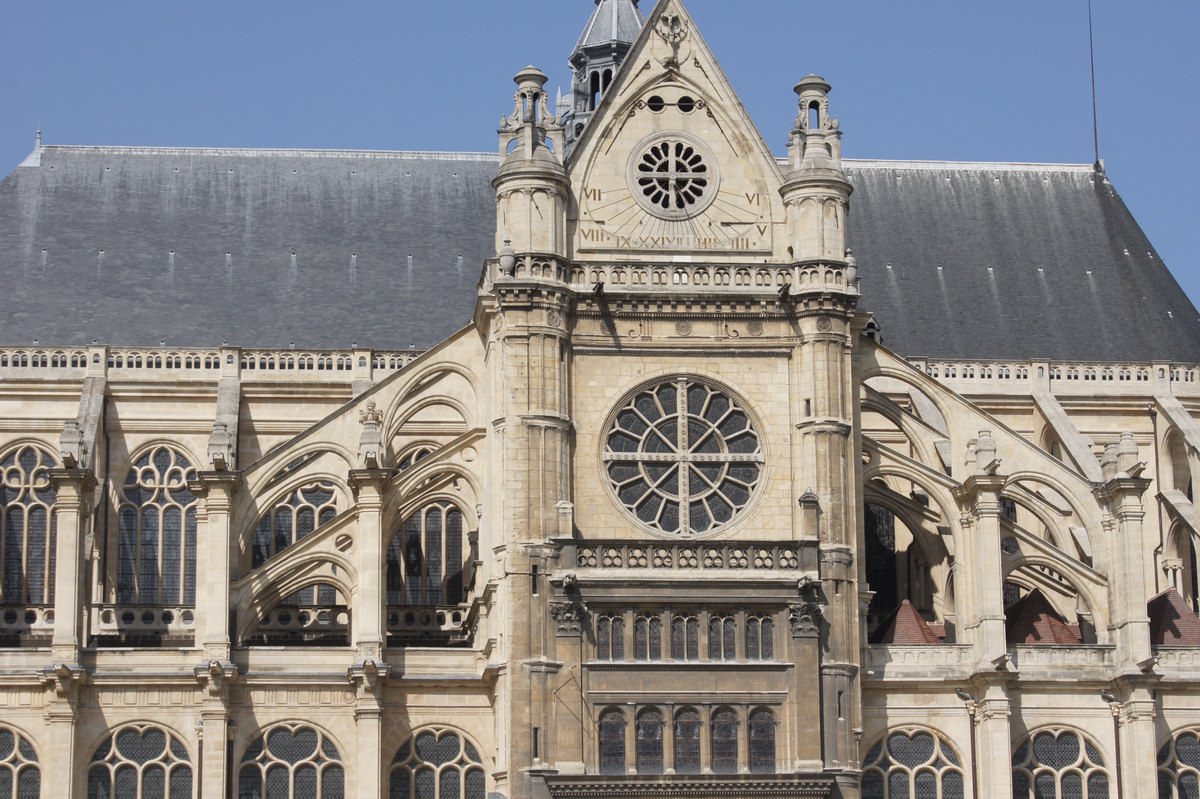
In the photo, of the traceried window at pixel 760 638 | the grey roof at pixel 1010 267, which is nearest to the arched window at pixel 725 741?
the traceried window at pixel 760 638

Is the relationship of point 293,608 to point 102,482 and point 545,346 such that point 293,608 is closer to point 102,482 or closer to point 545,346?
point 102,482

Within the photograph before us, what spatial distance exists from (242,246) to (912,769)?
2224 cm

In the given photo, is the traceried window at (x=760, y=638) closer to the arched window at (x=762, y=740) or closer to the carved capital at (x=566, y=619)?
the arched window at (x=762, y=740)

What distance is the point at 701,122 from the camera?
51.1 m

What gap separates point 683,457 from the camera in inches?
1925

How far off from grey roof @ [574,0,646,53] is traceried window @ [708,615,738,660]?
76.5 ft

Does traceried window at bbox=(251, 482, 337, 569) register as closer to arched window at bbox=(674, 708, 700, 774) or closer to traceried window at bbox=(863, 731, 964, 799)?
arched window at bbox=(674, 708, 700, 774)

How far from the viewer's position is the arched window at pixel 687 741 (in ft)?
153

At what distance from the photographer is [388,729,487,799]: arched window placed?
4806 centimetres

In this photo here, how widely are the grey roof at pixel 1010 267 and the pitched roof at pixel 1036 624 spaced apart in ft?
29.6

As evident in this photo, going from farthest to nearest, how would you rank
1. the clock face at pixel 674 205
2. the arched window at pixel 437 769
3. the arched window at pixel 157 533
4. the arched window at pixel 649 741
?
1. the arched window at pixel 157 533
2. the clock face at pixel 674 205
3. the arched window at pixel 437 769
4. the arched window at pixel 649 741

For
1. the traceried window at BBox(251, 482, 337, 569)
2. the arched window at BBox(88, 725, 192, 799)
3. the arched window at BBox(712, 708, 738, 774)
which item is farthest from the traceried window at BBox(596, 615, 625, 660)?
the traceried window at BBox(251, 482, 337, 569)

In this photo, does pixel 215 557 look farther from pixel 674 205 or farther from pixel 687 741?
pixel 674 205

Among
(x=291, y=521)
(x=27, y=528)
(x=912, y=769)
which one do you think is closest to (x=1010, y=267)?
(x=912, y=769)
